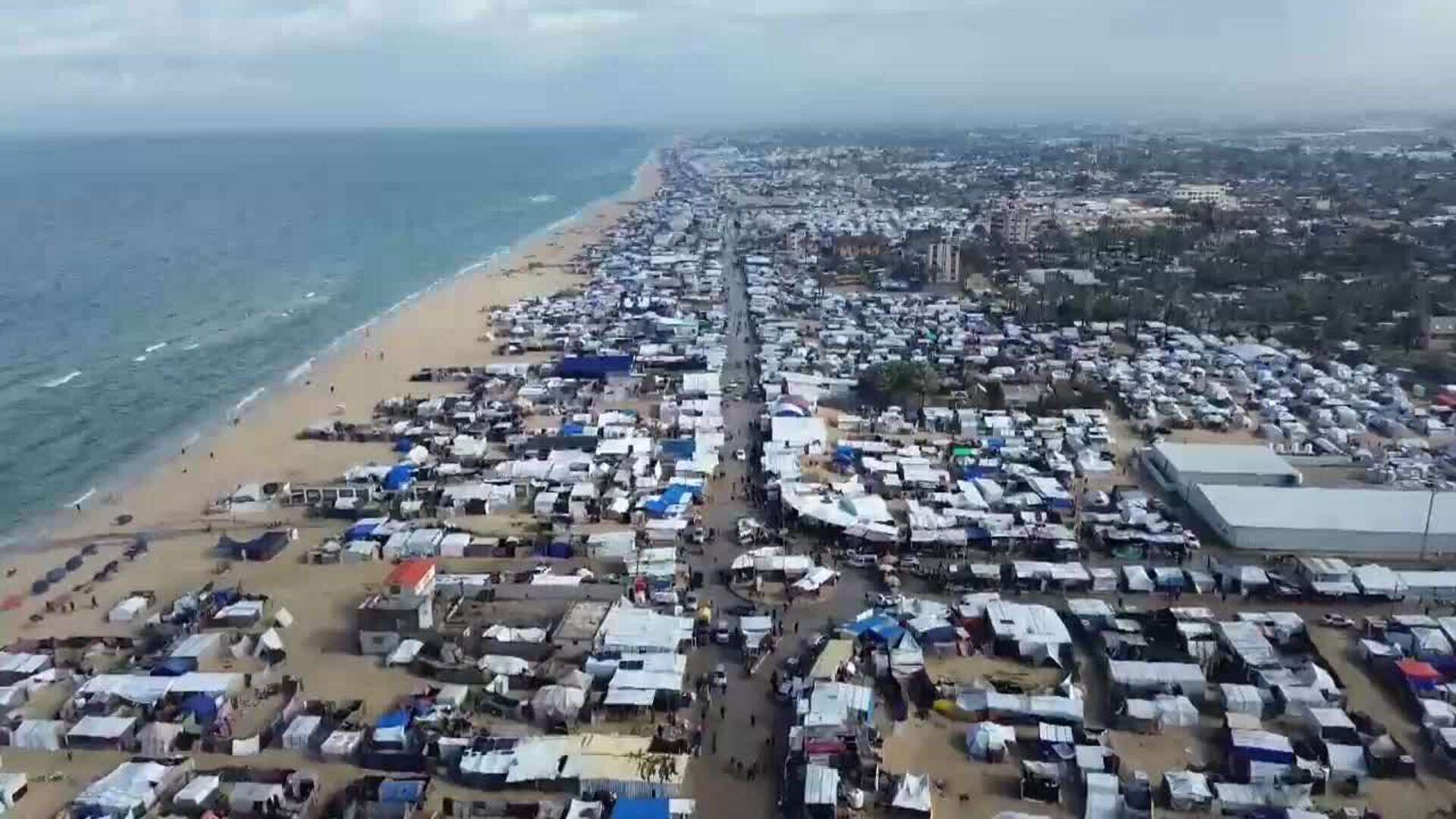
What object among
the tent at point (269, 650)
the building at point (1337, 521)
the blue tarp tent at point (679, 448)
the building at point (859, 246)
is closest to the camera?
the tent at point (269, 650)

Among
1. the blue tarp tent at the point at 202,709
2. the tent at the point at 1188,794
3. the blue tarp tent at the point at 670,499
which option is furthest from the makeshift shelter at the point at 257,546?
the tent at the point at 1188,794

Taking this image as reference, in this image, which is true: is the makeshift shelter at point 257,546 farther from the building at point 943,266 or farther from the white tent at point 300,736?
the building at point 943,266

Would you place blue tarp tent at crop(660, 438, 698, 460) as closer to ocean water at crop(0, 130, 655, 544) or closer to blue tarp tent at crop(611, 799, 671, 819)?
blue tarp tent at crop(611, 799, 671, 819)

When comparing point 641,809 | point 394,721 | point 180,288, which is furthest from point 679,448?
point 180,288

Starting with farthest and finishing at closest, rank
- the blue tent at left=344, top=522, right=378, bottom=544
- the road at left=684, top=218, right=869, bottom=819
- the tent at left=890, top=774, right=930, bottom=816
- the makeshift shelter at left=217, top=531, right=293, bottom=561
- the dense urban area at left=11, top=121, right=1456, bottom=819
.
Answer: the blue tent at left=344, top=522, right=378, bottom=544 < the makeshift shelter at left=217, top=531, right=293, bottom=561 < the dense urban area at left=11, top=121, right=1456, bottom=819 < the road at left=684, top=218, right=869, bottom=819 < the tent at left=890, top=774, right=930, bottom=816

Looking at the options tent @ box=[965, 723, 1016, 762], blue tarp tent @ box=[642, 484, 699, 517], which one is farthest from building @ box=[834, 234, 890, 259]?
tent @ box=[965, 723, 1016, 762]

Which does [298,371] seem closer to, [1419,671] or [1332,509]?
[1332,509]

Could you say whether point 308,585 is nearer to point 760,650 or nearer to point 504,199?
point 760,650
